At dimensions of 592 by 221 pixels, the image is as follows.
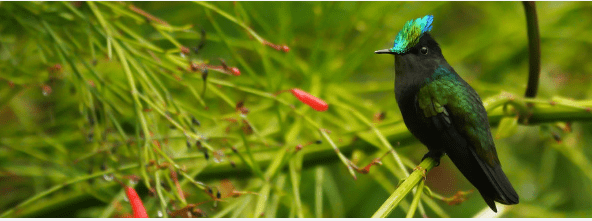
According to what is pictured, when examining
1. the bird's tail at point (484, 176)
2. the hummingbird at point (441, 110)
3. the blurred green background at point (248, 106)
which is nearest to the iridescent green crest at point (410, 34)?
the hummingbird at point (441, 110)

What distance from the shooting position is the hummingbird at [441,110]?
1.67 feet

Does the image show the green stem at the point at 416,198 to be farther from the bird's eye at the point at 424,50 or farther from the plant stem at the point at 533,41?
the plant stem at the point at 533,41

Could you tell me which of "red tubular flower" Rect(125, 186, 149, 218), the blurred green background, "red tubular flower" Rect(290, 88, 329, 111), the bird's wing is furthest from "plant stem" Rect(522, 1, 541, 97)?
"red tubular flower" Rect(125, 186, 149, 218)

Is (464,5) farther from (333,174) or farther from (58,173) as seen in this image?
(58,173)

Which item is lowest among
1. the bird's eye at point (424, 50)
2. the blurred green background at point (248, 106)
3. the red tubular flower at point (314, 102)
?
the bird's eye at point (424, 50)

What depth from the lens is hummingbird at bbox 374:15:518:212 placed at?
51 centimetres

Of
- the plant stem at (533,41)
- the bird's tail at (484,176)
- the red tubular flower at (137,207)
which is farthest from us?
the plant stem at (533,41)

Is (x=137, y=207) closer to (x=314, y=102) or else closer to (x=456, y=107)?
(x=314, y=102)

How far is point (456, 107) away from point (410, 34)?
0.14m

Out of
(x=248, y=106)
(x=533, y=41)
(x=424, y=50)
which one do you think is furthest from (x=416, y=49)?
(x=248, y=106)

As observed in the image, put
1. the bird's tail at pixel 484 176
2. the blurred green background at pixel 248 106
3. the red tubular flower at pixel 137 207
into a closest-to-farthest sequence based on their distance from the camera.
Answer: the bird's tail at pixel 484 176 < the red tubular flower at pixel 137 207 < the blurred green background at pixel 248 106

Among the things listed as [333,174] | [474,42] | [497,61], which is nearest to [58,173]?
[333,174]

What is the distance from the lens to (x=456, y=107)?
0.60 metres

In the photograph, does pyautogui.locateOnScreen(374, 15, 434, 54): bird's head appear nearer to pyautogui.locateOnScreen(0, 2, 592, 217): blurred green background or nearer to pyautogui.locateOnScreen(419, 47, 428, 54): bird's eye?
pyautogui.locateOnScreen(419, 47, 428, 54): bird's eye
